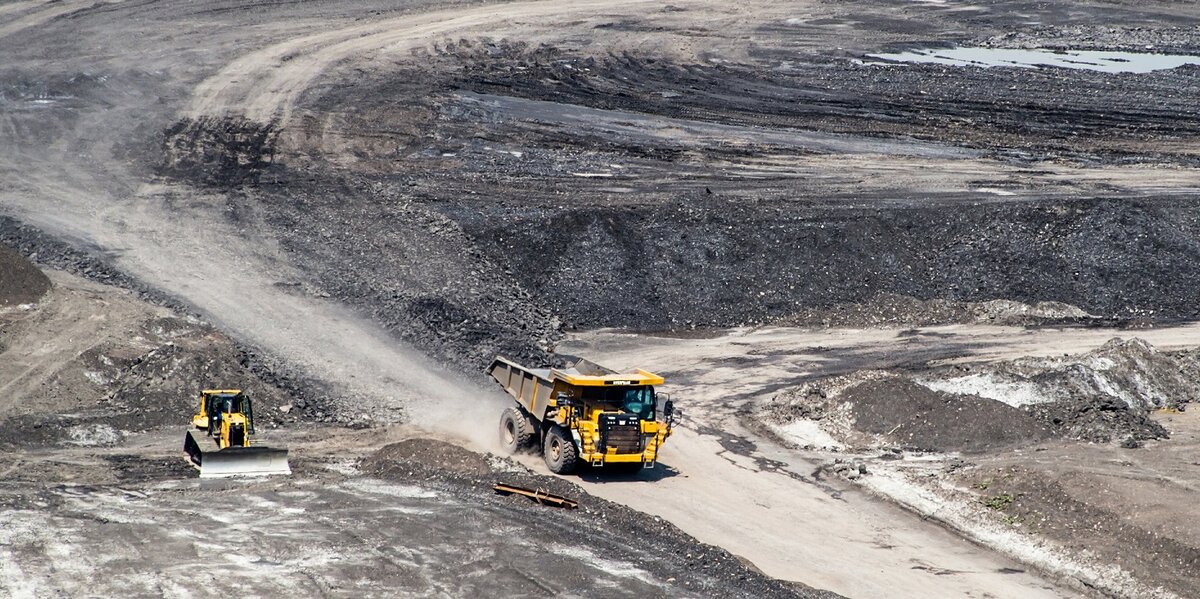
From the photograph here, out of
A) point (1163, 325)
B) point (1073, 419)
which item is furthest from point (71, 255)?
point (1163, 325)

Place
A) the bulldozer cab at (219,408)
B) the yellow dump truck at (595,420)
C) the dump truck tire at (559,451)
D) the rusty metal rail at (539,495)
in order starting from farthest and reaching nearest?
the bulldozer cab at (219,408), the dump truck tire at (559,451), the yellow dump truck at (595,420), the rusty metal rail at (539,495)

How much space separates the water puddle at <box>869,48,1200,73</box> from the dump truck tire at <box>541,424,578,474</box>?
3336cm

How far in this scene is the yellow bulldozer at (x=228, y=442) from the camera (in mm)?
23234

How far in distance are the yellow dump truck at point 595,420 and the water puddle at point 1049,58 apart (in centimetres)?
3262

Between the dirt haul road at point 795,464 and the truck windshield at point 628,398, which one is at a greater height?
the truck windshield at point 628,398

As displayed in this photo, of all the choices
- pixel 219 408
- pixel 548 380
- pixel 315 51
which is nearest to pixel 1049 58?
pixel 315 51

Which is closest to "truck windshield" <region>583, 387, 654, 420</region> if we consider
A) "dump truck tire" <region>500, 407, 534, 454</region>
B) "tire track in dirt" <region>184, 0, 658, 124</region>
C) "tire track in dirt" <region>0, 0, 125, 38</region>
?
"dump truck tire" <region>500, 407, 534, 454</region>

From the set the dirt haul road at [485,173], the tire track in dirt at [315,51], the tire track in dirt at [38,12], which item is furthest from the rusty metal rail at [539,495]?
the tire track in dirt at [38,12]

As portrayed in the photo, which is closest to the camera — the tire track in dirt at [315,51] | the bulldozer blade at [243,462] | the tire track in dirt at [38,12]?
the bulldozer blade at [243,462]

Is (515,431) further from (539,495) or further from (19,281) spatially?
(19,281)

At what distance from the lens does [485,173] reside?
4019 centimetres

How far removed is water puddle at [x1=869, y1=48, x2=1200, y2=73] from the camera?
52.6m

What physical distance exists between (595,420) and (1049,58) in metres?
37.0

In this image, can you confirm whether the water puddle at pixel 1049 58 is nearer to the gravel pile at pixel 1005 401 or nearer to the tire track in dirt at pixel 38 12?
the gravel pile at pixel 1005 401
